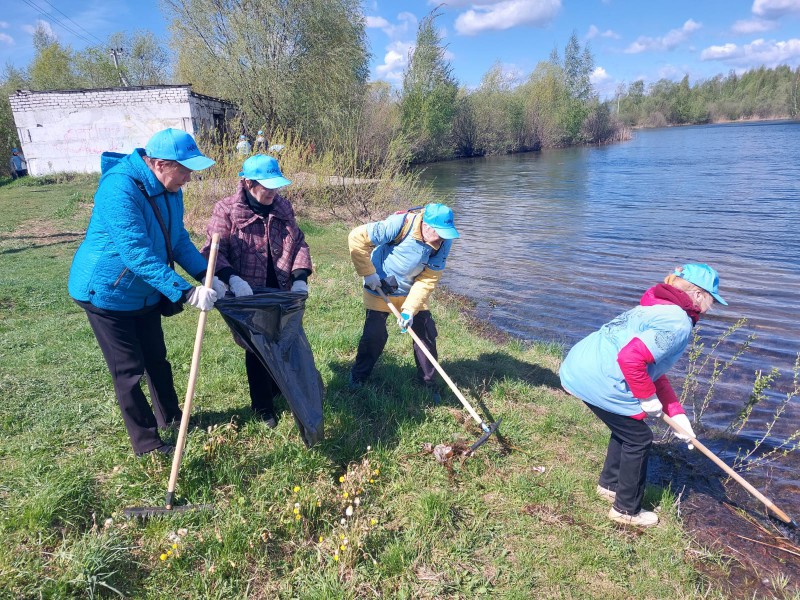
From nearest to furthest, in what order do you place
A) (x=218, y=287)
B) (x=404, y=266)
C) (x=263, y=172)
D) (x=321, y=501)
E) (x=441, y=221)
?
(x=321, y=501) → (x=218, y=287) → (x=263, y=172) → (x=441, y=221) → (x=404, y=266)

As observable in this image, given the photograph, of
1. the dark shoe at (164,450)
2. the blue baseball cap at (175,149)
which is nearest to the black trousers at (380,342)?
the dark shoe at (164,450)

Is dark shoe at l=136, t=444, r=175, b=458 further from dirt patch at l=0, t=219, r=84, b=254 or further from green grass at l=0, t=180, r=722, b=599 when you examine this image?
dirt patch at l=0, t=219, r=84, b=254

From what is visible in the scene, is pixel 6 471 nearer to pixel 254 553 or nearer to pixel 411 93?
pixel 254 553

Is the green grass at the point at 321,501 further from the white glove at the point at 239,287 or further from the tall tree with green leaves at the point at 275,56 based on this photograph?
the tall tree with green leaves at the point at 275,56

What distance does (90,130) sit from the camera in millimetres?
20250

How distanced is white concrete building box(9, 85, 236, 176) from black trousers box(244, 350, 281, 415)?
1835cm

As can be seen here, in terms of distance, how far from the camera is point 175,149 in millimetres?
2908

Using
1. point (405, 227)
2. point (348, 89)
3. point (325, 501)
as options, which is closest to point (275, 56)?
point (348, 89)

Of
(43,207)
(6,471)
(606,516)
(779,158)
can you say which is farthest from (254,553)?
(779,158)

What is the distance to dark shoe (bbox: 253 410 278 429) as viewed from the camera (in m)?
3.79

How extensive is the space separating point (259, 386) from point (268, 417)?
9.7 inches

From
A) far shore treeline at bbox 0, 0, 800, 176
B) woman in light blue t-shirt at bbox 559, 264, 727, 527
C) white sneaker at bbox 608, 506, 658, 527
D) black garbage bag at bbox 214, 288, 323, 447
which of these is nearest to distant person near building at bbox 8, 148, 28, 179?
far shore treeline at bbox 0, 0, 800, 176

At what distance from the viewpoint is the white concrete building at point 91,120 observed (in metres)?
19.5

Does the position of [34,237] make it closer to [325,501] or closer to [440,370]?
[440,370]
